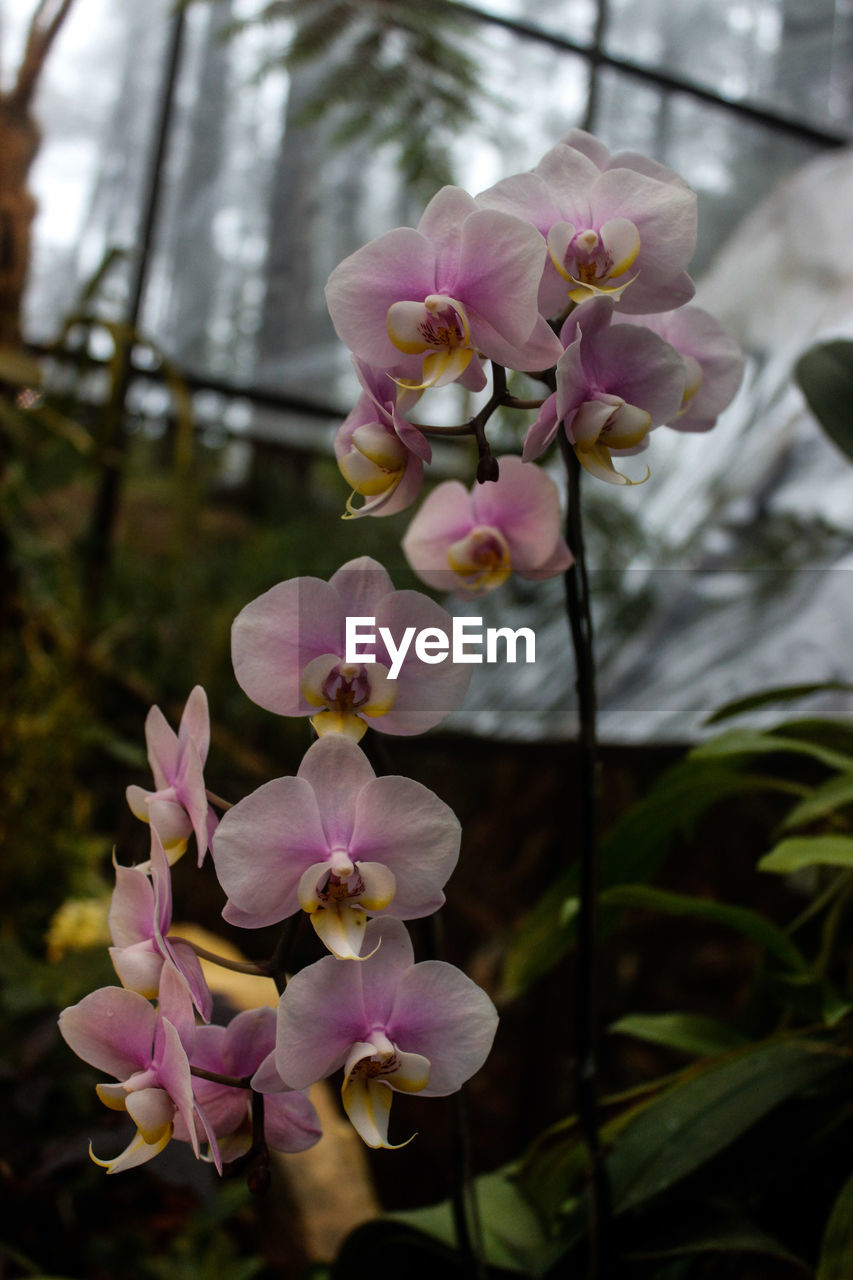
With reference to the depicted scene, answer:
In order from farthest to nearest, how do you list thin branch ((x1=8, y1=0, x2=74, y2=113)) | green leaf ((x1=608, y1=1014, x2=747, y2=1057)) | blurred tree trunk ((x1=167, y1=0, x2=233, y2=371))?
blurred tree trunk ((x1=167, y1=0, x2=233, y2=371)) → thin branch ((x1=8, y1=0, x2=74, y2=113)) → green leaf ((x1=608, y1=1014, x2=747, y2=1057))

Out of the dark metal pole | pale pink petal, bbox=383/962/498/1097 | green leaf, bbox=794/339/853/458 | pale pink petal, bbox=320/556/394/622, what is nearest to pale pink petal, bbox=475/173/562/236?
pale pink petal, bbox=320/556/394/622

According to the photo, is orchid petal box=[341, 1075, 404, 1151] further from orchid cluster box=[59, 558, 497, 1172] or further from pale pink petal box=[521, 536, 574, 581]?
pale pink petal box=[521, 536, 574, 581]

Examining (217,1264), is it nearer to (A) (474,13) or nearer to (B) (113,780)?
(B) (113,780)

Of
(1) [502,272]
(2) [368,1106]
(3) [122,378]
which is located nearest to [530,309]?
(1) [502,272]

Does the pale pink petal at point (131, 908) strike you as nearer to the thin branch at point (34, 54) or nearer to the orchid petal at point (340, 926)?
the orchid petal at point (340, 926)

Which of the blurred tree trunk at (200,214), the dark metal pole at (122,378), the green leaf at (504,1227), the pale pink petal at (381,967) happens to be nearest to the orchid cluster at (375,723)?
the pale pink petal at (381,967)

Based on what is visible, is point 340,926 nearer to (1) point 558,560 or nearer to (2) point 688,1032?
(1) point 558,560

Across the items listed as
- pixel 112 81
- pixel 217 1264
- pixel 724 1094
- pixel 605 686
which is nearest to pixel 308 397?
pixel 112 81
